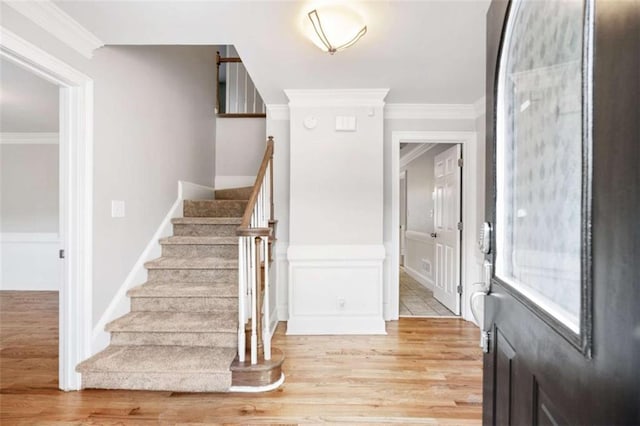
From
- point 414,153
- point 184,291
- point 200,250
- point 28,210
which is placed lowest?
point 184,291

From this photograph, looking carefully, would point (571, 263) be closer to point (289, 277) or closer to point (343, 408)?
point (343, 408)

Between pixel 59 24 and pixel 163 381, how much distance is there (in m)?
2.27

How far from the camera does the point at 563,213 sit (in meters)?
0.66

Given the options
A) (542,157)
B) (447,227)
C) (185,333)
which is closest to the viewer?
(542,157)

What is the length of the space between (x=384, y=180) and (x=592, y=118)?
2.85 metres

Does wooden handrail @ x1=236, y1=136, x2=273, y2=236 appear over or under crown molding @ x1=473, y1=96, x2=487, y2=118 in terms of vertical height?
under

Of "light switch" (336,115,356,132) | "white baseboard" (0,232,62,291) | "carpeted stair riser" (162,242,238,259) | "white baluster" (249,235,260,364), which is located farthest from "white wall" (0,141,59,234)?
"light switch" (336,115,356,132)

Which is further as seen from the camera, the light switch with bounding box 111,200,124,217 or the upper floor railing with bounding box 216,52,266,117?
the upper floor railing with bounding box 216,52,266,117

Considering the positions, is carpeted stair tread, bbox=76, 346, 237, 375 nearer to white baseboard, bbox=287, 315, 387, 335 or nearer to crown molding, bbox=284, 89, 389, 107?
white baseboard, bbox=287, 315, 387, 335

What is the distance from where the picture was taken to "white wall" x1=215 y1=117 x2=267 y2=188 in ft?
14.3

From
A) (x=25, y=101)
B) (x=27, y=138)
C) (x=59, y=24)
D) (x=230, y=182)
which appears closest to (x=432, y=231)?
(x=230, y=182)

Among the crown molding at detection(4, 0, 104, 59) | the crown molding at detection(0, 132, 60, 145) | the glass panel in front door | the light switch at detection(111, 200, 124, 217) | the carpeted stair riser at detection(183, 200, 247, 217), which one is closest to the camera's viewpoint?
the glass panel in front door

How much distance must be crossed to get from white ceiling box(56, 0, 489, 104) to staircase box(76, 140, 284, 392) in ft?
5.31

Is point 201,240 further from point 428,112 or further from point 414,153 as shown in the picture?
point 414,153
